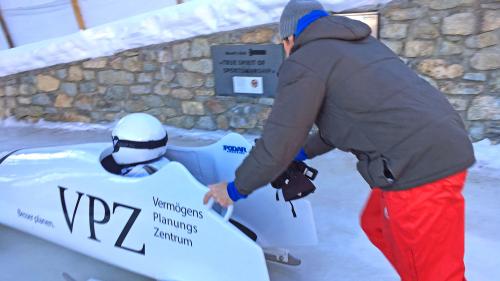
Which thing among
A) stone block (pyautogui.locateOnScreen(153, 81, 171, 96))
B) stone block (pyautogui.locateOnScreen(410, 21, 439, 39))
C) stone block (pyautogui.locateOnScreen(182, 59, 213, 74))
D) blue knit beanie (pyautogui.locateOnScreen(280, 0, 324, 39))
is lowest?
stone block (pyautogui.locateOnScreen(153, 81, 171, 96))

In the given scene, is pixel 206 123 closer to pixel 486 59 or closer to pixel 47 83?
pixel 47 83

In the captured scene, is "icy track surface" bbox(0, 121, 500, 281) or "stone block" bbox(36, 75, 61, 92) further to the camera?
"stone block" bbox(36, 75, 61, 92)

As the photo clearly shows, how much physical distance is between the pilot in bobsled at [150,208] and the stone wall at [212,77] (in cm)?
183

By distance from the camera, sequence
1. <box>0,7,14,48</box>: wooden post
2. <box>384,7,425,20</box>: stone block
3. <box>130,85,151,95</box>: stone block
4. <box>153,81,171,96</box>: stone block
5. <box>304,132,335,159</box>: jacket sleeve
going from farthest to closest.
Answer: <box>0,7,14,48</box>: wooden post → <box>130,85,151,95</box>: stone block → <box>153,81,171,96</box>: stone block → <box>384,7,425,20</box>: stone block → <box>304,132,335,159</box>: jacket sleeve

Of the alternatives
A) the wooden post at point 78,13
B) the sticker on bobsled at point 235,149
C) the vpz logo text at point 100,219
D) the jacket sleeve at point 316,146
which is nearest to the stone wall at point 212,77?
the wooden post at point 78,13

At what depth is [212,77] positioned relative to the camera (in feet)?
13.5

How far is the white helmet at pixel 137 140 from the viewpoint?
2010 mm

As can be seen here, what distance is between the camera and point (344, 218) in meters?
2.55

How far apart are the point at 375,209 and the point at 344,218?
0.99 meters

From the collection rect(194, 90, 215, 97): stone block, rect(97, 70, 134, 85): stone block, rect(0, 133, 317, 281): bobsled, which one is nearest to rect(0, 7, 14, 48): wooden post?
rect(97, 70, 134, 85): stone block

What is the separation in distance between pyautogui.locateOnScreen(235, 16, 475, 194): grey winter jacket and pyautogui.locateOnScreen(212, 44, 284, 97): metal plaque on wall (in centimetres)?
250

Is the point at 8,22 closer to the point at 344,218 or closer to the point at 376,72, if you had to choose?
the point at 344,218

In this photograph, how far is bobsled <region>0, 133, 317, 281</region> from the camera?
1677 mm

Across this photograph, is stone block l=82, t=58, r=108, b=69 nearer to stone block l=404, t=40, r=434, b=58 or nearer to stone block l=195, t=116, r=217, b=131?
stone block l=195, t=116, r=217, b=131
